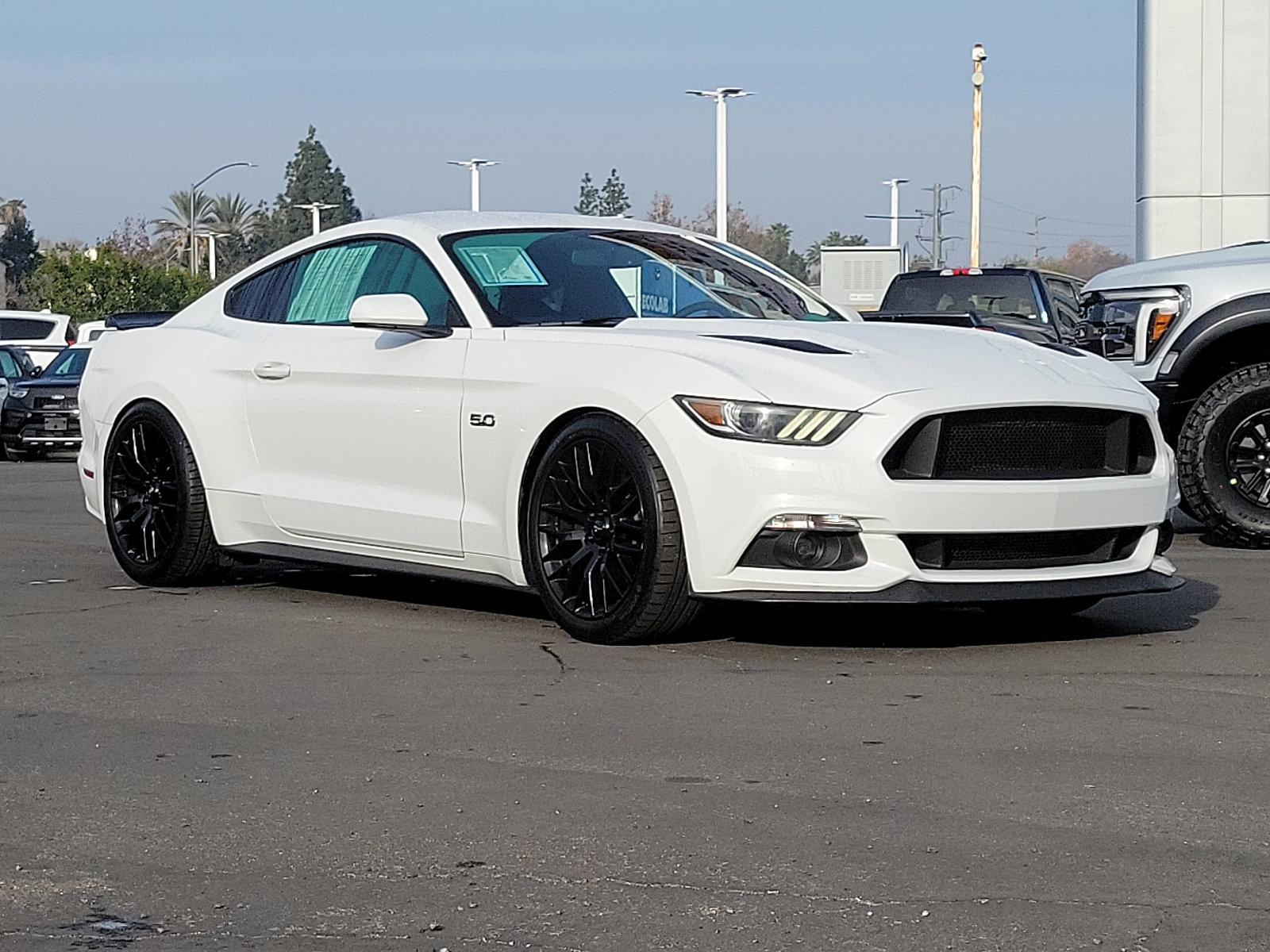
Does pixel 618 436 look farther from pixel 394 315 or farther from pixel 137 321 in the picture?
pixel 137 321

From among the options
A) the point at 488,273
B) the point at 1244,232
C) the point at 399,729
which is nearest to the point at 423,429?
the point at 488,273

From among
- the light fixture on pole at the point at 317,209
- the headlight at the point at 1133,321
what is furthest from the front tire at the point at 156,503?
the light fixture on pole at the point at 317,209

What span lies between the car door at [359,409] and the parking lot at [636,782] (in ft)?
1.38

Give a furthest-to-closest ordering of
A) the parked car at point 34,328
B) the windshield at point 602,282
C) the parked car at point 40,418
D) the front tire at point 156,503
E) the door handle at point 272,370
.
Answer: the parked car at point 34,328 → the parked car at point 40,418 → the front tire at point 156,503 → the door handle at point 272,370 → the windshield at point 602,282

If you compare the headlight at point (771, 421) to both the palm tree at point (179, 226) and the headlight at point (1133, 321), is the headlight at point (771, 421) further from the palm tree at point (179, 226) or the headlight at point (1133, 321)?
the palm tree at point (179, 226)

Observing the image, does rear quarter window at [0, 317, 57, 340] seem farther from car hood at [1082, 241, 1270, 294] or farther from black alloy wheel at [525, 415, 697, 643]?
black alloy wheel at [525, 415, 697, 643]

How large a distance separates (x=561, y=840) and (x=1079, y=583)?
2.87 meters

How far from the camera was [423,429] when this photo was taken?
7297 mm

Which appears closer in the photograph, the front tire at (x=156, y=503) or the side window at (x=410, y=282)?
the side window at (x=410, y=282)

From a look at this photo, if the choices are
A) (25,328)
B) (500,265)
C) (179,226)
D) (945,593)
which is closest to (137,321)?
(500,265)

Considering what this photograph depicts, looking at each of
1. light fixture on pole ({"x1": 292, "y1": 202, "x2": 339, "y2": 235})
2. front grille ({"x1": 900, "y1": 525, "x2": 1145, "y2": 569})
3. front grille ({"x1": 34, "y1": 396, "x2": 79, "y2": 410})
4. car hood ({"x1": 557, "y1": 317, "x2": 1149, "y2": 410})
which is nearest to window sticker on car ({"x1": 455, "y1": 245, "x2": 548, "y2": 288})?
car hood ({"x1": 557, "y1": 317, "x2": 1149, "y2": 410})

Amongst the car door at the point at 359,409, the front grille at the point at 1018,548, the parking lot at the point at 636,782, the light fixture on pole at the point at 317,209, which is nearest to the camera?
the parking lot at the point at 636,782

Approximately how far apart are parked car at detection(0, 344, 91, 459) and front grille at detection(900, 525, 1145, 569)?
1854cm

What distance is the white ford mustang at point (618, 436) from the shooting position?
6.35m
